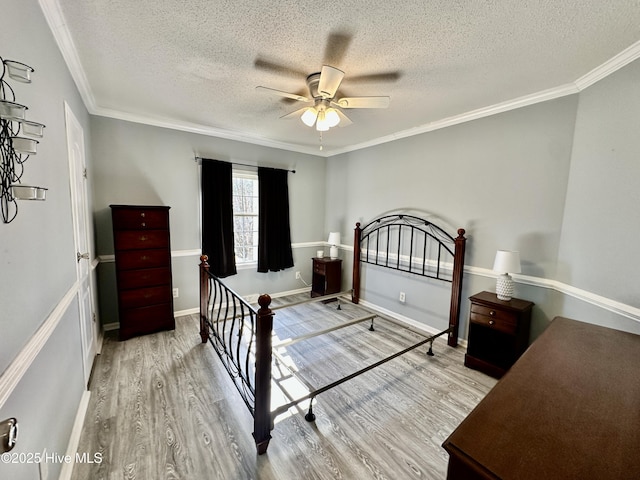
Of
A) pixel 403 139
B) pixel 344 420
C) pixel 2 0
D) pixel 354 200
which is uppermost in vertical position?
pixel 403 139

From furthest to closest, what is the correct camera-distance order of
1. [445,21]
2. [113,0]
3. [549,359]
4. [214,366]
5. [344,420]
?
[214,366] → [344,420] → [445,21] → [113,0] → [549,359]

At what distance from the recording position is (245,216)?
4090 millimetres

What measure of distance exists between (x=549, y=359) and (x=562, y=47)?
6.21 ft

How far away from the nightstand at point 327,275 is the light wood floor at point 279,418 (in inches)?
58.7

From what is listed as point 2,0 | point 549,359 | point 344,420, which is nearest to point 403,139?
point 549,359

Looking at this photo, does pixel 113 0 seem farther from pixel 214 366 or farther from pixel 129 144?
pixel 214 366

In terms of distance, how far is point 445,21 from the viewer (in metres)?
1.48

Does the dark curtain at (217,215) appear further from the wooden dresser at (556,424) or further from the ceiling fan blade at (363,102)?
the wooden dresser at (556,424)

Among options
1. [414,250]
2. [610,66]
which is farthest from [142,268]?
[610,66]

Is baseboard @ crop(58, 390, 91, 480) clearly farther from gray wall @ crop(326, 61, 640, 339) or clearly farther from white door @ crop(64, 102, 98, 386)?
gray wall @ crop(326, 61, 640, 339)

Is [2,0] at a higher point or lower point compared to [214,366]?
higher

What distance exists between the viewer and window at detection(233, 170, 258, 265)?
398 cm

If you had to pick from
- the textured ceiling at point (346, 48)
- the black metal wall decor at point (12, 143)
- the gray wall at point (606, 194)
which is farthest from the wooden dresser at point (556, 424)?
the textured ceiling at point (346, 48)

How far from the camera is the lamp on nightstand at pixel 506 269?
7.49ft
